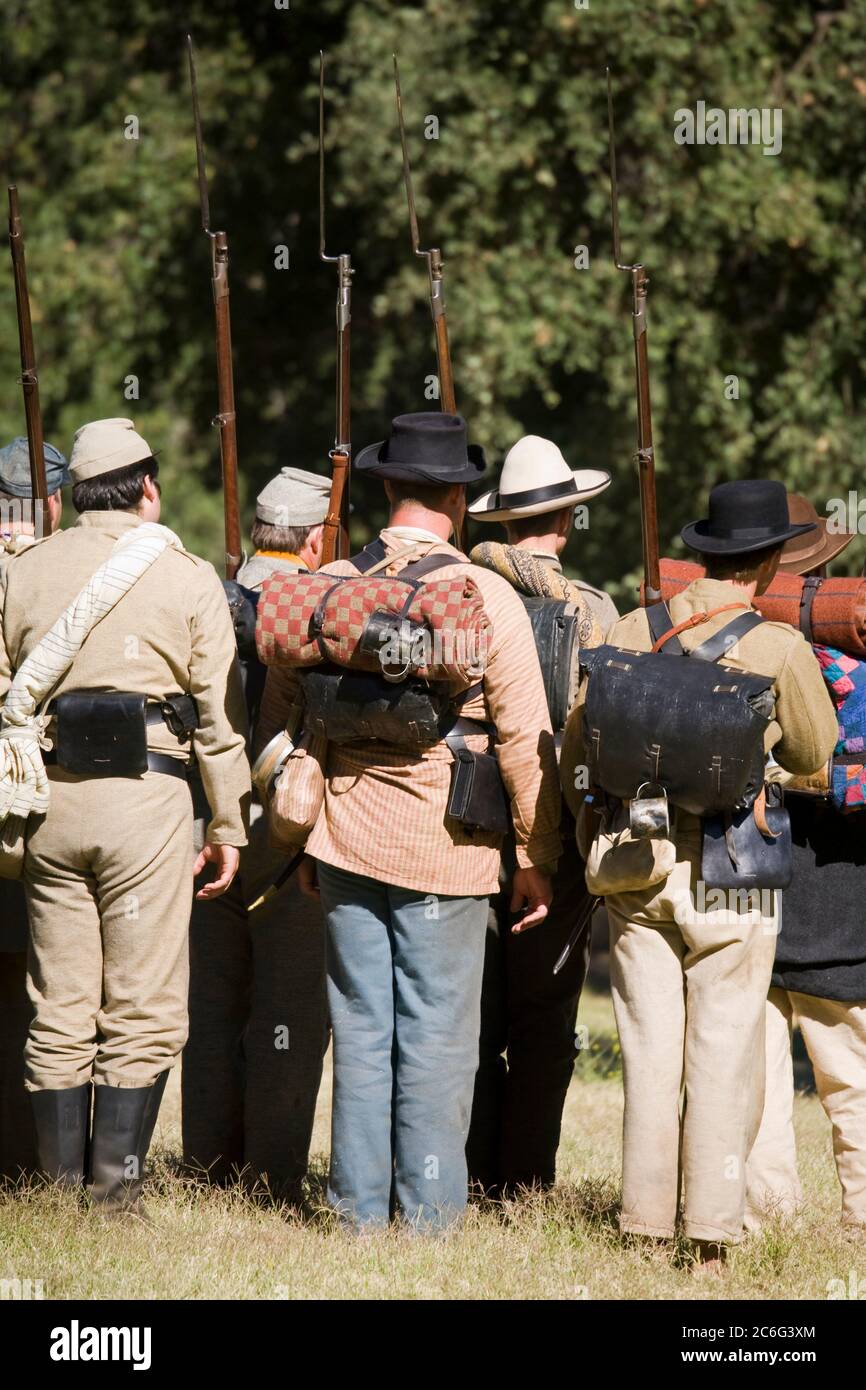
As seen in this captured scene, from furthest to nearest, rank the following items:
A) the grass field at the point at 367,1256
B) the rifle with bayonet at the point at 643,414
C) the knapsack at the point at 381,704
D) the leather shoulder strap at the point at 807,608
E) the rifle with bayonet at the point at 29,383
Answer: the rifle with bayonet at the point at 643,414
the rifle with bayonet at the point at 29,383
the leather shoulder strap at the point at 807,608
the knapsack at the point at 381,704
the grass field at the point at 367,1256

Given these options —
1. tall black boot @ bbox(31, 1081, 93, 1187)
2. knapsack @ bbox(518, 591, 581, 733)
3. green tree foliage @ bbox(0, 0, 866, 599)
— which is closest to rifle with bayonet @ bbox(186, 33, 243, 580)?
knapsack @ bbox(518, 591, 581, 733)

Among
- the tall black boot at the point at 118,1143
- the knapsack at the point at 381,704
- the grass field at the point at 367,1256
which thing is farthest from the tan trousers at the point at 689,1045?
the tall black boot at the point at 118,1143

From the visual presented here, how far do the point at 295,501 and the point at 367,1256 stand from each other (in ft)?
7.09

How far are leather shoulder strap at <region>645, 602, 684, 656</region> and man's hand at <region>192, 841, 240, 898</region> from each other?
50.7 inches

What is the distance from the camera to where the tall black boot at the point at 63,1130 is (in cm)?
455

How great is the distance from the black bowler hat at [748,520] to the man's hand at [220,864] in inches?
58.8

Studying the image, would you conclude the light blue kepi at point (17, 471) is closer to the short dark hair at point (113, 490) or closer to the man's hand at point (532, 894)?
the short dark hair at point (113, 490)

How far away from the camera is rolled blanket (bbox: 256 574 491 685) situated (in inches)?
164

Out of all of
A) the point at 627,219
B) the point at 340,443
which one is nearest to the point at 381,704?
the point at 340,443

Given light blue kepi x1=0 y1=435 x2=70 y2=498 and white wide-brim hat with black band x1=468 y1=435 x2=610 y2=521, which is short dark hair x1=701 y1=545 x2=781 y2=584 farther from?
light blue kepi x1=0 y1=435 x2=70 y2=498

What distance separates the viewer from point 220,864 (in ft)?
15.5

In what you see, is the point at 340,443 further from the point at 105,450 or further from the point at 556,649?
the point at 556,649

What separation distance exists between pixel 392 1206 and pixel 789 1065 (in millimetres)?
1199
